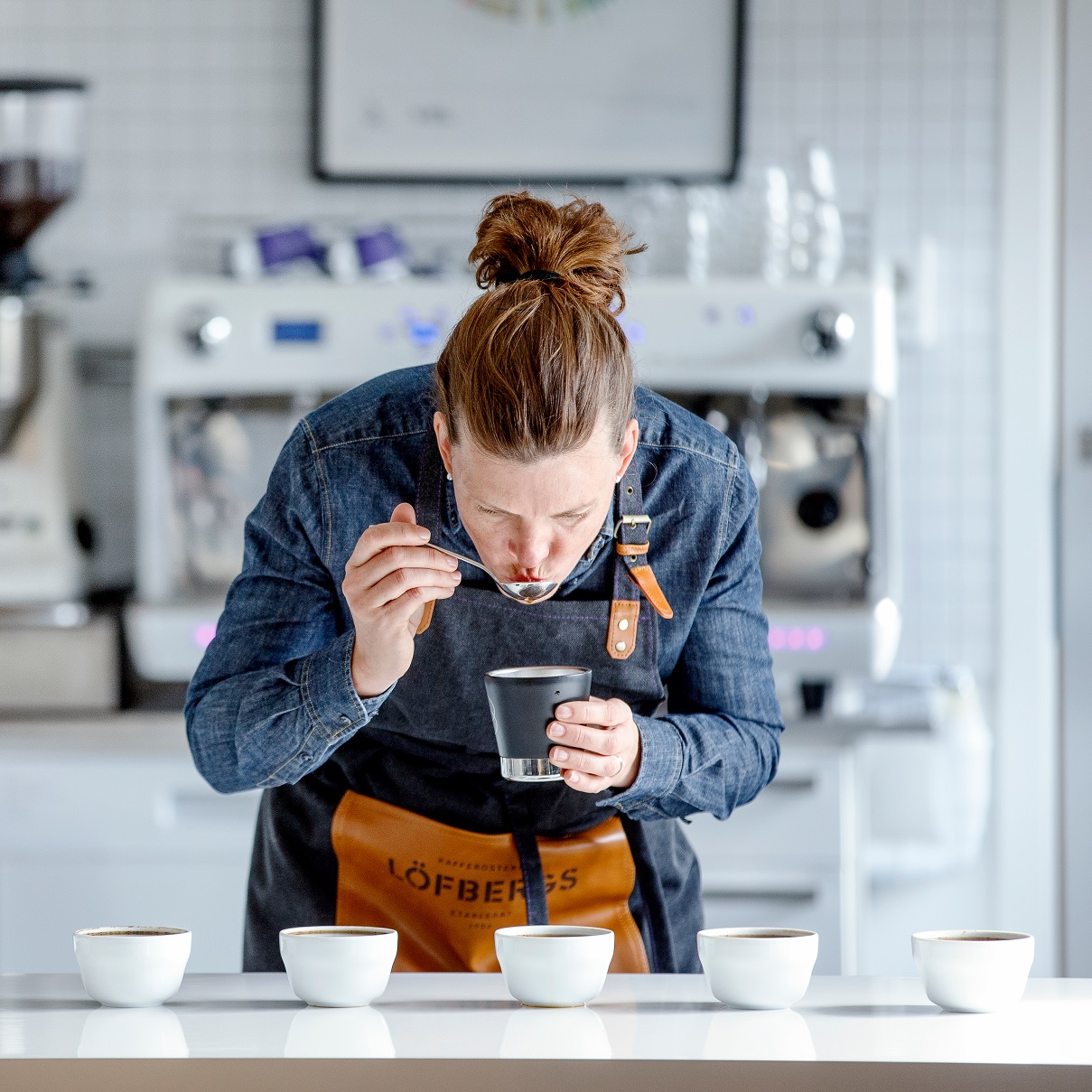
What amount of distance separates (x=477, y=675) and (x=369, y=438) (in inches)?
9.5

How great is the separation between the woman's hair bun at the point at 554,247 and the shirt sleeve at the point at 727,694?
29 cm

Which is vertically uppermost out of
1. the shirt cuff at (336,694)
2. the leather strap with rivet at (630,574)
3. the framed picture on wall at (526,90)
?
the framed picture on wall at (526,90)

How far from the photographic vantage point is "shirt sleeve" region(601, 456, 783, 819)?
1379 mm

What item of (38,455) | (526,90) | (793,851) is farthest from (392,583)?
(526,90)

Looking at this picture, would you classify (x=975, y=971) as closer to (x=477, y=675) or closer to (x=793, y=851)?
(x=477, y=675)

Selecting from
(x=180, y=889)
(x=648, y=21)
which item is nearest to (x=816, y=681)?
(x=180, y=889)

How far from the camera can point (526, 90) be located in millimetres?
2820

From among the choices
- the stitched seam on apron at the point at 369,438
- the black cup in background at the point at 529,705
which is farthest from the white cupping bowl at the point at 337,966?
the stitched seam on apron at the point at 369,438

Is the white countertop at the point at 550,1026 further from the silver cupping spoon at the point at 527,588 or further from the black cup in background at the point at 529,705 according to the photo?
the silver cupping spoon at the point at 527,588

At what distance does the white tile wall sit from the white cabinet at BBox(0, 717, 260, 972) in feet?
3.06

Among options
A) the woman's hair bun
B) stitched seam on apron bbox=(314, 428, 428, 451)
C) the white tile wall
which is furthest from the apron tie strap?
the white tile wall

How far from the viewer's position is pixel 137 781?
229 cm

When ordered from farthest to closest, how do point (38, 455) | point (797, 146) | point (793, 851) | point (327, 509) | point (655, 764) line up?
point (797, 146) → point (38, 455) → point (793, 851) → point (327, 509) → point (655, 764)

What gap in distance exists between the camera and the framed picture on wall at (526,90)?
2791 millimetres
